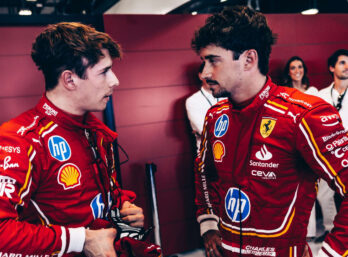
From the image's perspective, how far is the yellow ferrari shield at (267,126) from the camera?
1.13 m

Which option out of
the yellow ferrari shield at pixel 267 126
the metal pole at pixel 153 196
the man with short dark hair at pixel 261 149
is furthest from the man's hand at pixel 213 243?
the metal pole at pixel 153 196

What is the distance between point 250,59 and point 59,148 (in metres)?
0.83

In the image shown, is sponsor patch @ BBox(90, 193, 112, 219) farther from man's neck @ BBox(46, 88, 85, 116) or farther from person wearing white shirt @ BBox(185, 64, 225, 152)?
person wearing white shirt @ BBox(185, 64, 225, 152)

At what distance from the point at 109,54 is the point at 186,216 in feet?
7.92

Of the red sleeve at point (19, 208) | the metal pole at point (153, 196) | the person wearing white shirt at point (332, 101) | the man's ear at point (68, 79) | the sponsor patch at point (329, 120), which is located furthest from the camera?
the person wearing white shirt at point (332, 101)

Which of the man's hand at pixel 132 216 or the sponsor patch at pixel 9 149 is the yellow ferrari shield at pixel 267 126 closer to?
the man's hand at pixel 132 216

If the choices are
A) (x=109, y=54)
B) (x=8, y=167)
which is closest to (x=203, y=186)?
(x=109, y=54)

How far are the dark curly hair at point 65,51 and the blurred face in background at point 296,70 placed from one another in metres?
2.77

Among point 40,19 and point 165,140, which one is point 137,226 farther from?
point 40,19

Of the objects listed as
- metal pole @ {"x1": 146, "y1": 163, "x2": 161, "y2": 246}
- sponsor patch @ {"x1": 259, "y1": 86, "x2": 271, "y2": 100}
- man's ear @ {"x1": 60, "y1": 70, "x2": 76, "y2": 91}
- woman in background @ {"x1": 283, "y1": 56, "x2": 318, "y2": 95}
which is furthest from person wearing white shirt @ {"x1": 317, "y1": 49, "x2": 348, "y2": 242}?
man's ear @ {"x1": 60, "y1": 70, "x2": 76, "y2": 91}

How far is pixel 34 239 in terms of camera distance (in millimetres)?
939

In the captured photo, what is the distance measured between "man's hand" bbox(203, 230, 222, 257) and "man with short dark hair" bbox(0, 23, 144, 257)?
313 mm

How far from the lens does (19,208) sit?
3.24 feet

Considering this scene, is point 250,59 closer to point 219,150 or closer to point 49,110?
point 219,150
